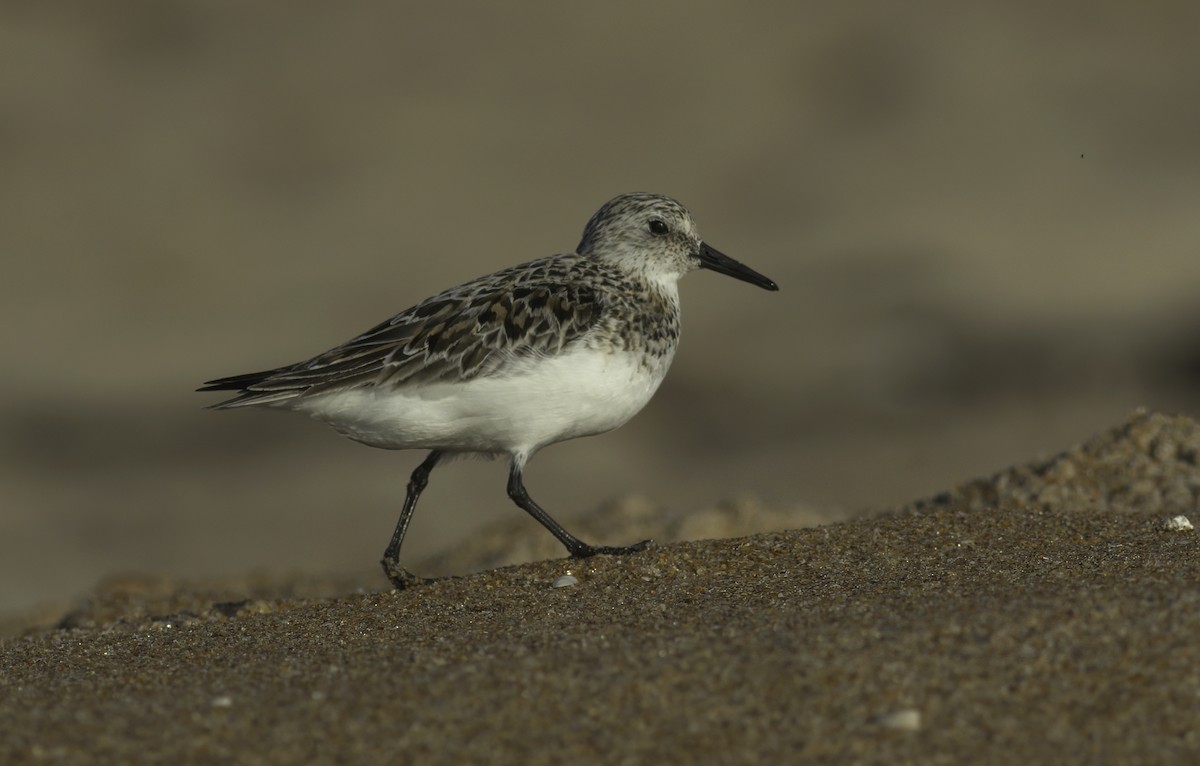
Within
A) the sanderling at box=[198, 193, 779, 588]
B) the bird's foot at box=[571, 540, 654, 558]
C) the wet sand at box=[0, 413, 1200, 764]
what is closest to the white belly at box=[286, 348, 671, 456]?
the sanderling at box=[198, 193, 779, 588]

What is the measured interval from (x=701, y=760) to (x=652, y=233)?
363cm

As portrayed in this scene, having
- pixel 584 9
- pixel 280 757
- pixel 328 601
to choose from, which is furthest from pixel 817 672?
pixel 584 9

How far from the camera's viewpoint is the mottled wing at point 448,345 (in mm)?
5656

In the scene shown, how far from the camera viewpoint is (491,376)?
18.4 ft

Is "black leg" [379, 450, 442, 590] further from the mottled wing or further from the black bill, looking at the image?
the black bill

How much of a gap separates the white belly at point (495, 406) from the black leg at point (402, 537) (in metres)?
0.30

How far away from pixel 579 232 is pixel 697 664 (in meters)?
15.1

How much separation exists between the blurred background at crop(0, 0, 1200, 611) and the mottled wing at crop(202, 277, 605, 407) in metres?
3.09

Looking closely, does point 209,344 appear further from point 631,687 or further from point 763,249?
point 631,687

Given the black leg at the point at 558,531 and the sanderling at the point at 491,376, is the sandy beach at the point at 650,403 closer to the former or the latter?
the black leg at the point at 558,531

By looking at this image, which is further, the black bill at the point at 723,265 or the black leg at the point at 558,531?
the black bill at the point at 723,265

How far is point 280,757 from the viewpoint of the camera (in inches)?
135

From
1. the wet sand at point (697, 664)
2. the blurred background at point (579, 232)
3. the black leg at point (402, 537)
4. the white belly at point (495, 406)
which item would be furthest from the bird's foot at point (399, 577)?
the blurred background at point (579, 232)

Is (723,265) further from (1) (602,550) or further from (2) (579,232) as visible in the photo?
(2) (579,232)
